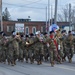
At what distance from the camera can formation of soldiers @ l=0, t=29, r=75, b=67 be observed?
55.8 ft

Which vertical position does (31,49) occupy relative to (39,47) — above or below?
below

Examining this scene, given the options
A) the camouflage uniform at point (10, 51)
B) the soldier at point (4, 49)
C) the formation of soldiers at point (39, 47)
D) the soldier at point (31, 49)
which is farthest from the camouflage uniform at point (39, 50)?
the soldier at point (4, 49)

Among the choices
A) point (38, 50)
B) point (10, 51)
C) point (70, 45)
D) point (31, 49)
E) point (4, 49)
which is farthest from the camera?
point (4, 49)

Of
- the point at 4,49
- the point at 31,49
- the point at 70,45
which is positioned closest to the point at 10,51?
the point at 4,49

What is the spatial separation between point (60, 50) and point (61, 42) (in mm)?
501

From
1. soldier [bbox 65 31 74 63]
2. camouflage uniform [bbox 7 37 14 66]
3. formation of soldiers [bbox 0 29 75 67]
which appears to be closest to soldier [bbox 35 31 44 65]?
formation of soldiers [bbox 0 29 75 67]

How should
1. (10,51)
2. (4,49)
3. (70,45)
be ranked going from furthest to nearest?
(4,49) < (70,45) < (10,51)

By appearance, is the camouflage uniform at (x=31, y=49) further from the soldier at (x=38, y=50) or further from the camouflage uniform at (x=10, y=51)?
the camouflage uniform at (x=10, y=51)

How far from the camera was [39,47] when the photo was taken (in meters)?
18.2

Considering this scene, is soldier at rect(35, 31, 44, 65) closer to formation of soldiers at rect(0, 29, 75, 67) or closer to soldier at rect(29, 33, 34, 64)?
formation of soldiers at rect(0, 29, 75, 67)

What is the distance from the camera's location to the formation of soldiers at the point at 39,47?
55.8 feet

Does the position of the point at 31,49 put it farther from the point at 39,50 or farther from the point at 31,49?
the point at 39,50

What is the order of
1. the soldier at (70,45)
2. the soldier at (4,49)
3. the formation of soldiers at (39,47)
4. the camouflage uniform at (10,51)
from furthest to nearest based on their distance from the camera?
the soldier at (4,49) < the soldier at (70,45) < the camouflage uniform at (10,51) < the formation of soldiers at (39,47)

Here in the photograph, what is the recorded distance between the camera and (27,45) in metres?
19.6
